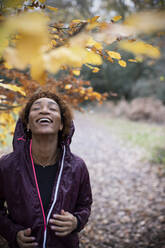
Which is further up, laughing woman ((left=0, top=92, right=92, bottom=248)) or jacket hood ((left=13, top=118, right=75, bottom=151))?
jacket hood ((left=13, top=118, right=75, bottom=151))

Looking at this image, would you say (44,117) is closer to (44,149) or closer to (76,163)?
(44,149)

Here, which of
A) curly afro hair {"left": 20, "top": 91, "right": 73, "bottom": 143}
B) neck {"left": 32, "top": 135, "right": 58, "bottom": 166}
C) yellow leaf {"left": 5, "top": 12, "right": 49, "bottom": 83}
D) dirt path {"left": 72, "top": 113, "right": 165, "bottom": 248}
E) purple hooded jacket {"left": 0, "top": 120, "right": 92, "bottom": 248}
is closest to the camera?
yellow leaf {"left": 5, "top": 12, "right": 49, "bottom": 83}

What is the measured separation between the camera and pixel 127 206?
3967 mm

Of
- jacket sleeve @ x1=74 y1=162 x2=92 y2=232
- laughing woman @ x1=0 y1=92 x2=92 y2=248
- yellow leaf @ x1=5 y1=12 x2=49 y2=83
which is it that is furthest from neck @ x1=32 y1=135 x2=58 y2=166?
yellow leaf @ x1=5 y1=12 x2=49 y2=83

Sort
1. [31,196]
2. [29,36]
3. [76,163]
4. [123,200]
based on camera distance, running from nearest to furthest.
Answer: [29,36], [31,196], [76,163], [123,200]

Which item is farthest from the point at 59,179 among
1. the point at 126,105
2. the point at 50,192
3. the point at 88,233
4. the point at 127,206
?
the point at 126,105

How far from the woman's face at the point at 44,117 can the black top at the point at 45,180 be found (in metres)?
0.30

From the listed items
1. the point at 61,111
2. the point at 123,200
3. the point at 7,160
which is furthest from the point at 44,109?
the point at 123,200

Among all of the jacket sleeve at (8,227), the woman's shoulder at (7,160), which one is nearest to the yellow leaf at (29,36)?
the woman's shoulder at (7,160)

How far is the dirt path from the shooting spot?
119 inches

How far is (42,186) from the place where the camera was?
155 cm

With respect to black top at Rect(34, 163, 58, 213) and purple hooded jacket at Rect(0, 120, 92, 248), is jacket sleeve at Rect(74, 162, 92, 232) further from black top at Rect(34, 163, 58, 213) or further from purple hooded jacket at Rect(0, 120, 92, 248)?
black top at Rect(34, 163, 58, 213)

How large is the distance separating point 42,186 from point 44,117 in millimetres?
545

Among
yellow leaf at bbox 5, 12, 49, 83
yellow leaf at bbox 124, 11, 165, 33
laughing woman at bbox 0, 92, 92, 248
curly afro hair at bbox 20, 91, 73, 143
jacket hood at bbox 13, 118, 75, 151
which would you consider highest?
yellow leaf at bbox 124, 11, 165, 33
